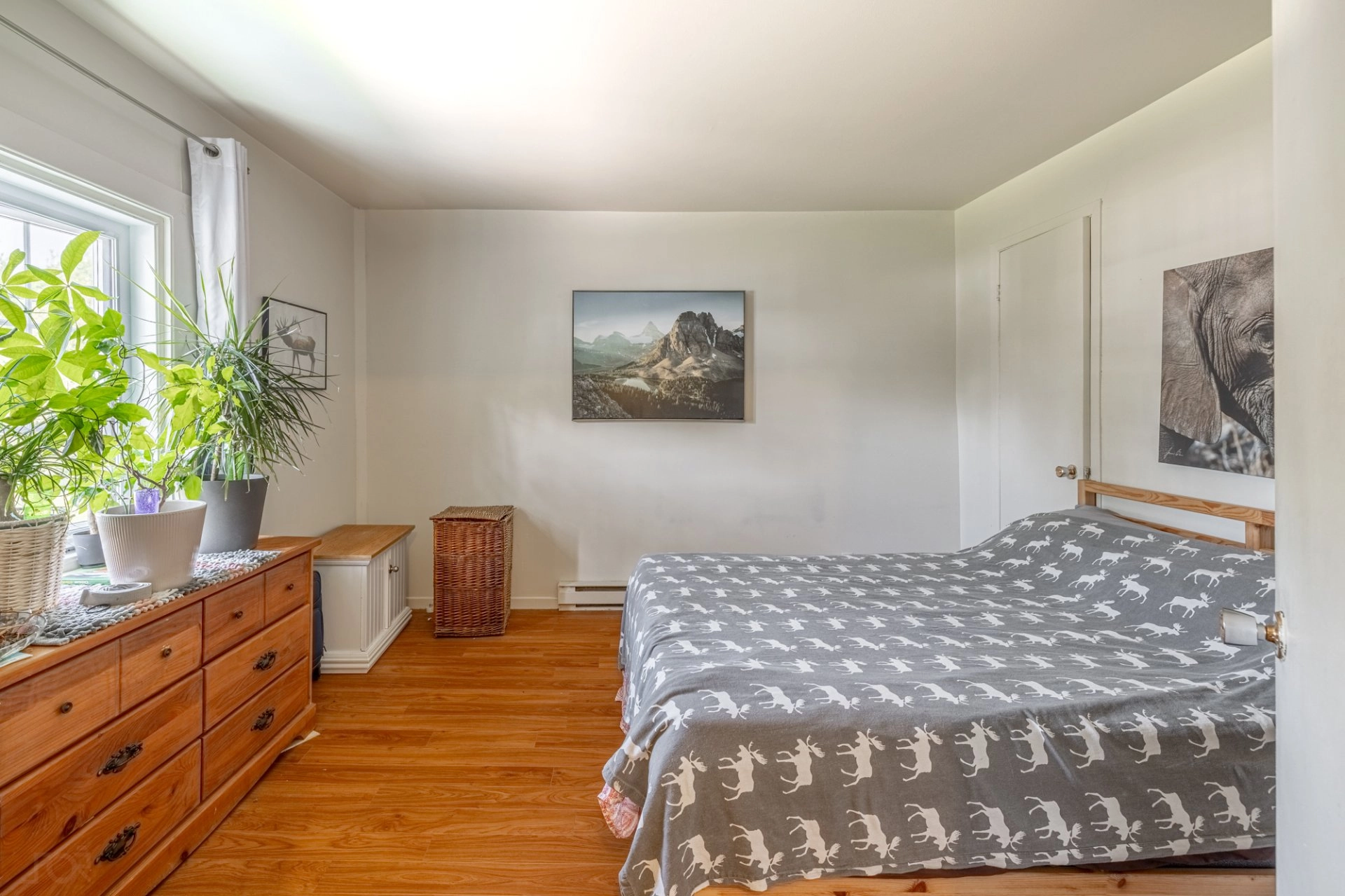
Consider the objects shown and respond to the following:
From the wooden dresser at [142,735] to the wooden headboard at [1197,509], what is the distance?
122 inches

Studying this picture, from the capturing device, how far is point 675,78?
7.48ft

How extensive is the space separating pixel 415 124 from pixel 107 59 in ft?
3.27

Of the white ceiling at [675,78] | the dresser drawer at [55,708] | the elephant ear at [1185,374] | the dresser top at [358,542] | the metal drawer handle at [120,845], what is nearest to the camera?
the dresser drawer at [55,708]

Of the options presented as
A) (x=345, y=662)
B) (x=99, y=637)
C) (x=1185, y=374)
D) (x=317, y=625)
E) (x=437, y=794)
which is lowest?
(x=437, y=794)

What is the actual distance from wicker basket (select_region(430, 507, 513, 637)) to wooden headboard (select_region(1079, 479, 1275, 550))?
3.01 m

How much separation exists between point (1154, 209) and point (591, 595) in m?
3.46

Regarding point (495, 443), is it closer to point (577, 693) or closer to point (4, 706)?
point (577, 693)

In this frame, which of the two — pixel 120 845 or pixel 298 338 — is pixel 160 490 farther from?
pixel 298 338

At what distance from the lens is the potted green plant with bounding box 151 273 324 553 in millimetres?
1985

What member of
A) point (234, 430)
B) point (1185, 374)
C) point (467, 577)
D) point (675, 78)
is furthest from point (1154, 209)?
point (467, 577)

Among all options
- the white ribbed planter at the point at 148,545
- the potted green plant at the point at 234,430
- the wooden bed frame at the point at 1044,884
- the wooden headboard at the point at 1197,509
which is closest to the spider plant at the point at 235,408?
the potted green plant at the point at 234,430

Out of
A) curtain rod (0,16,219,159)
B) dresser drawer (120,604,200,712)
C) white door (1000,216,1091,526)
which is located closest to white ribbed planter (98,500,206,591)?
dresser drawer (120,604,200,712)

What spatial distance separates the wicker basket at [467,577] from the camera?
3.44m

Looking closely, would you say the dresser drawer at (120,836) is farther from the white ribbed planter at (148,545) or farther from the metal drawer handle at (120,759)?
the white ribbed planter at (148,545)
